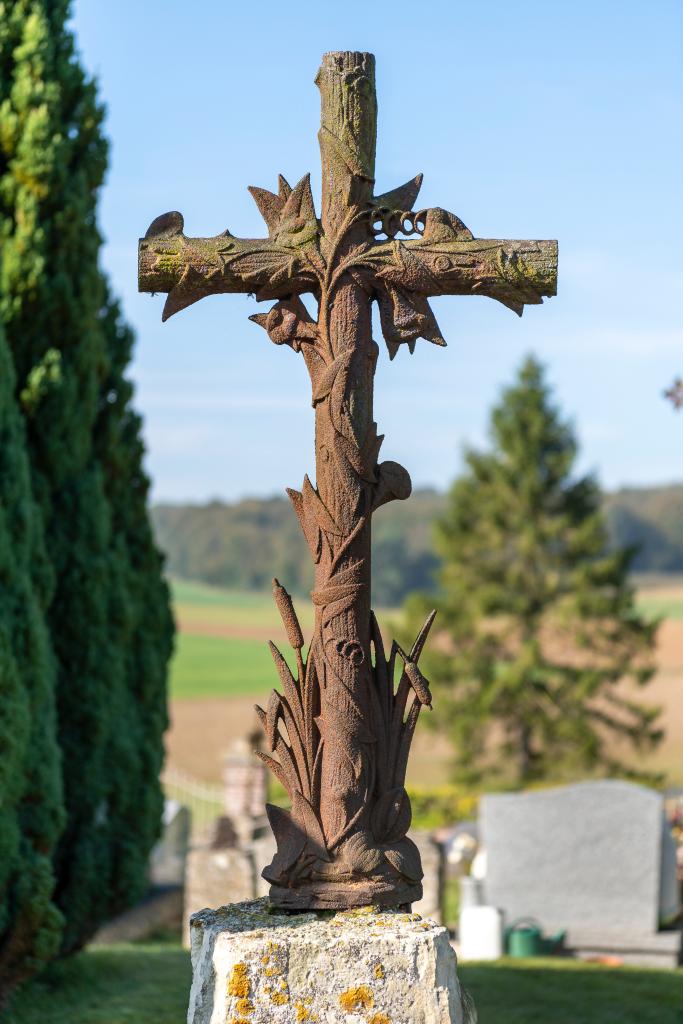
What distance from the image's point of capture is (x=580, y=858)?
1041 cm

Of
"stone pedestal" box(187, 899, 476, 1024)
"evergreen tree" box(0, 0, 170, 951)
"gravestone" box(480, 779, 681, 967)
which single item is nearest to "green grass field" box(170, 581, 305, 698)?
"gravestone" box(480, 779, 681, 967)

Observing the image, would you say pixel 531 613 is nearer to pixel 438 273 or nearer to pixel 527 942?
pixel 527 942

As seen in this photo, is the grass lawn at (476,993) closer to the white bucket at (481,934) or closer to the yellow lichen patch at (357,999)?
the white bucket at (481,934)

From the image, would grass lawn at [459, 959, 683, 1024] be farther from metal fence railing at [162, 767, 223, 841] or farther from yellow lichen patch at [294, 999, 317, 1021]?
metal fence railing at [162, 767, 223, 841]

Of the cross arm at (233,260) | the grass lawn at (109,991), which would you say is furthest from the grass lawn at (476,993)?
the cross arm at (233,260)

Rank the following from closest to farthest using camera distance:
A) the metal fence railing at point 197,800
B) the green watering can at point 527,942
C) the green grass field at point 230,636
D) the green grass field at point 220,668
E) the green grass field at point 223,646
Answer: the green watering can at point 527,942 → the metal fence railing at point 197,800 → the green grass field at point 220,668 → the green grass field at point 223,646 → the green grass field at point 230,636

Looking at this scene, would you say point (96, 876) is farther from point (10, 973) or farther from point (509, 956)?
point (509, 956)

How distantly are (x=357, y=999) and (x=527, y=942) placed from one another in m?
5.82

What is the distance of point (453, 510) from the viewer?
Answer: 22.4 m

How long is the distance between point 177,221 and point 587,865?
7.29 metres

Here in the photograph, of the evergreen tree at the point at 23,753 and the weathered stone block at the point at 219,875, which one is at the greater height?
the evergreen tree at the point at 23,753

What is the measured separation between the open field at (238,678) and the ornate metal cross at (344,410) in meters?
16.8

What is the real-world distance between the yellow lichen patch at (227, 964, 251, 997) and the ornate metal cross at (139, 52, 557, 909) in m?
0.34

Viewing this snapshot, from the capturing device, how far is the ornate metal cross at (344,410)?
14.6ft
